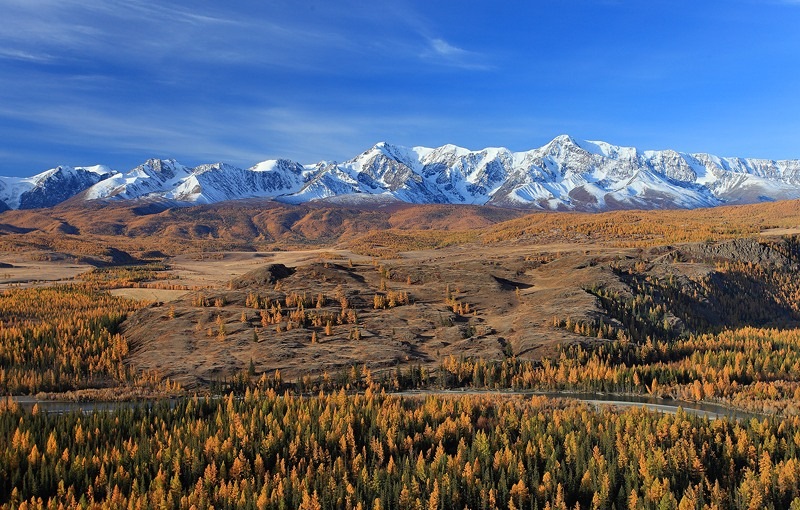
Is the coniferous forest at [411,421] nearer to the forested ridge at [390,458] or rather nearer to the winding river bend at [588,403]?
the forested ridge at [390,458]

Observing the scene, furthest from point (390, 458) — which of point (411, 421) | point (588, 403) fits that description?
point (588, 403)

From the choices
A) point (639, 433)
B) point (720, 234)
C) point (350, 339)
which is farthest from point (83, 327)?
point (720, 234)

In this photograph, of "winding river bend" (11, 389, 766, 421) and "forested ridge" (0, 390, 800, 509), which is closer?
"forested ridge" (0, 390, 800, 509)

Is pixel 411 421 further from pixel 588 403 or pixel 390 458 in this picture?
pixel 588 403

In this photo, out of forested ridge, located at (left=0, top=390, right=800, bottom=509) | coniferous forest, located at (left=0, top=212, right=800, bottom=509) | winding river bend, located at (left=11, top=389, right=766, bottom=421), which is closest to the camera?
forested ridge, located at (left=0, top=390, right=800, bottom=509)

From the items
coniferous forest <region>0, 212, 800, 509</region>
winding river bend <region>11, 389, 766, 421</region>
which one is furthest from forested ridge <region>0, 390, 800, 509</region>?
winding river bend <region>11, 389, 766, 421</region>

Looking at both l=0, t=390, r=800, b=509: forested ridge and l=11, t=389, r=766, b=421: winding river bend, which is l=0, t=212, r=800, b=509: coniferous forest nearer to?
l=0, t=390, r=800, b=509: forested ridge

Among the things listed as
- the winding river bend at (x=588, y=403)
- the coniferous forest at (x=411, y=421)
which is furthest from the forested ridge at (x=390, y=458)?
the winding river bend at (x=588, y=403)

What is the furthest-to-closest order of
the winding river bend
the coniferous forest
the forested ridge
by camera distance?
the winding river bend → the coniferous forest → the forested ridge
